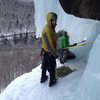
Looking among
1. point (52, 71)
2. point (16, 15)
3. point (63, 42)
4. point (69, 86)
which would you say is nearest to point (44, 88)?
point (52, 71)

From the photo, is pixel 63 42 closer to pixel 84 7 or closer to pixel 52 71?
pixel 52 71

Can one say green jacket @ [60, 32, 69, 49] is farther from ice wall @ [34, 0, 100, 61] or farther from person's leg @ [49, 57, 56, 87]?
person's leg @ [49, 57, 56, 87]

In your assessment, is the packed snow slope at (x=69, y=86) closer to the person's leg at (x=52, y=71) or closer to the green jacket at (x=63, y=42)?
the person's leg at (x=52, y=71)

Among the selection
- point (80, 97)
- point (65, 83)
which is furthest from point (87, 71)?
point (65, 83)

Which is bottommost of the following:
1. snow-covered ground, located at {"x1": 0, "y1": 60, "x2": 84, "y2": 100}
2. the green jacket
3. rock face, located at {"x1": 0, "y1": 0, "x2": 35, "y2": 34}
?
rock face, located at {"x1": 0, "y1": 0, "x2": 35, "y2": 34}

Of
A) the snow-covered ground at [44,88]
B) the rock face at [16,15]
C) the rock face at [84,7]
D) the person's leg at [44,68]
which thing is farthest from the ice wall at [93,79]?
the rock face at [16,15]

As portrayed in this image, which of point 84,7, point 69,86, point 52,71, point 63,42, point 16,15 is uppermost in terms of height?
point 84,7

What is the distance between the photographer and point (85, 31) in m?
8.77

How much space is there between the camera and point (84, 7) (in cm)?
663

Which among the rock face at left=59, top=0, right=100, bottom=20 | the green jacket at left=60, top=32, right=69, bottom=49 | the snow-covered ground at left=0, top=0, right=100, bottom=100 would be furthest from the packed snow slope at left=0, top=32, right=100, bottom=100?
the rock face at left=59, top=0, right=100, bottom=20

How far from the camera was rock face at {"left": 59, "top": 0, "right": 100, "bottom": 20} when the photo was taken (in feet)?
21.4

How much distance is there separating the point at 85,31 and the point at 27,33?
16481 mm

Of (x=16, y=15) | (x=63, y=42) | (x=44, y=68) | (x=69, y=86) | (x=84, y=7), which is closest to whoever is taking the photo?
(x=84, y=7)

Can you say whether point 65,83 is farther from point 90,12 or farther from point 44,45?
point 90,12
